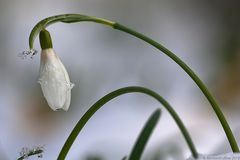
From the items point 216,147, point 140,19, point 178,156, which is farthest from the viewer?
point 140,19

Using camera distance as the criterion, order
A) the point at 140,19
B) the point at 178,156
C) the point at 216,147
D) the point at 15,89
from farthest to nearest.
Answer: the point at 140,19 < the point at 15,89 < the point at 216,147 < the point at 178,156

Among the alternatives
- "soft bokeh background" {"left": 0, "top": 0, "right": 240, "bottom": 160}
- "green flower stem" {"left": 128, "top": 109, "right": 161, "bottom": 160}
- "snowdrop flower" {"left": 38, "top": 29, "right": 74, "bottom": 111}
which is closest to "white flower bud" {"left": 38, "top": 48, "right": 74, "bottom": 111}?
"snowdrop flower" {"left": 38, "top": 29, "right": 74, "bottom": 111}

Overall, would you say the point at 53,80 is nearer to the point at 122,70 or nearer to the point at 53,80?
the point at 53,80

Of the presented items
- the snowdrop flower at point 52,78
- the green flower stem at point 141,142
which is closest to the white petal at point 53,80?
the snowdrop flower at point 52,78

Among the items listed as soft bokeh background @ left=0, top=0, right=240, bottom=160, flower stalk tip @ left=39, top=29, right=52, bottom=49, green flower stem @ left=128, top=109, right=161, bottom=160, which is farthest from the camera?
soft bokeh background @ left=0, top=0, right=240, bottom=160

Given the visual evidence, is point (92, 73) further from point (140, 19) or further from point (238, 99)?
point (238, 99)

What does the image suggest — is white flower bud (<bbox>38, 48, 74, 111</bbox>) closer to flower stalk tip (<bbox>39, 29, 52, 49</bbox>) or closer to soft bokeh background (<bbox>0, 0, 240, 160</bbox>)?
flower stalk tip (<bbox>39, 29, 52, 49</bbox>)

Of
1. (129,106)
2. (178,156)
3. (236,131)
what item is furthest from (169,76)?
(178,156)
